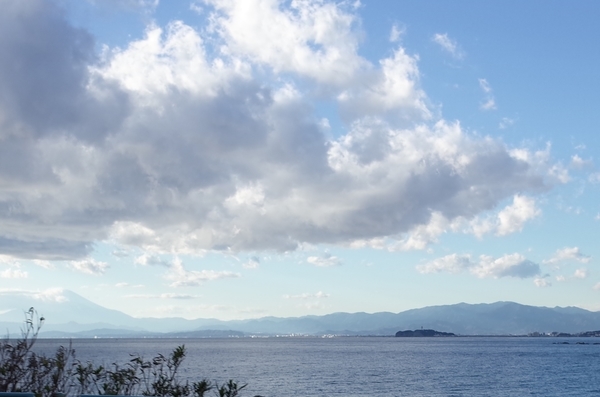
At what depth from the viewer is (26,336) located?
13.7 m

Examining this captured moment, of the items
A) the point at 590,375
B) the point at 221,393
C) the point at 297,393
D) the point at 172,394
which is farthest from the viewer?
the point at 590,375

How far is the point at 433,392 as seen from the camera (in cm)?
5941

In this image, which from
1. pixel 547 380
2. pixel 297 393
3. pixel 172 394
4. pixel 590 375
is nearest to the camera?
pixel 172 394

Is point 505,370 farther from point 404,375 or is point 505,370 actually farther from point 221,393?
point 221,393

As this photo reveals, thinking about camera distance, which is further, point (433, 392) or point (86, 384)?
point (433, 392)

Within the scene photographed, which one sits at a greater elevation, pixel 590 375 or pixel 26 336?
pixel 26 336

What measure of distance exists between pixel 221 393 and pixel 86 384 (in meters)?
3.46

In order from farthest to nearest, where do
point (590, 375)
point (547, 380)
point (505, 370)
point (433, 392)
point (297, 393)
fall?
point (505, 370), point (590, 375), point (547, 380), point (433, 392), point (297, 393)

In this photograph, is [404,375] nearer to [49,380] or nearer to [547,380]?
[547,380]

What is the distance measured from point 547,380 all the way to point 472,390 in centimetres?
1764

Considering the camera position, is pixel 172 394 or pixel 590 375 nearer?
pixel 172 394

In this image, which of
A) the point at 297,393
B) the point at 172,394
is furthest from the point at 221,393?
the point at 297,393

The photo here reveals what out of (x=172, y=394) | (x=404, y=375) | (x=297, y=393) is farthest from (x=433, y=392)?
(x=172, y=394)

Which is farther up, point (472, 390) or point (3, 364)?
point (3, 364)
